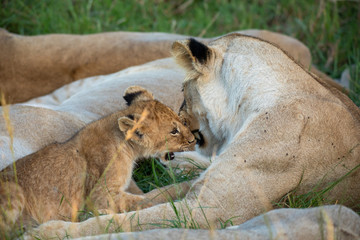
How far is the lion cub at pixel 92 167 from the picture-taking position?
3332 millimetres

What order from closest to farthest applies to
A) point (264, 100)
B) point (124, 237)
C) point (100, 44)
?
point (124, 237) → point (264, 100) → point (100, 44)

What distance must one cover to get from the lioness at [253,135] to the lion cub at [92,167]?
23 centimetres

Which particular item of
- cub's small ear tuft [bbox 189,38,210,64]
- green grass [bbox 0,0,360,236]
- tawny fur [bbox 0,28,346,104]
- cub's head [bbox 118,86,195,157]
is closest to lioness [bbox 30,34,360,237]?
cub's small ear tuft [bbox 189,38,210,64]

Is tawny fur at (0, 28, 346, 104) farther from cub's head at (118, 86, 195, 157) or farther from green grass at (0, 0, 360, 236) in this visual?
cub's head at (118, 86, 195, 157)

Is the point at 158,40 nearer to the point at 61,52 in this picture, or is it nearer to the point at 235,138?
the point at 61,52

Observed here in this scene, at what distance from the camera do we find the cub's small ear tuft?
375 centimetres

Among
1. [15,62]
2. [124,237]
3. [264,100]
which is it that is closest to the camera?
[124,237]

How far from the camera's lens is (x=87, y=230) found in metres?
3.08

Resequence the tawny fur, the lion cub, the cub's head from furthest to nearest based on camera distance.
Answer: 1. the tawny fur
2. the cub's head
3. the lion cub

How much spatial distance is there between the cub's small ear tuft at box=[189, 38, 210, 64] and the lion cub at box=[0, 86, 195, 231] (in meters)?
0.39

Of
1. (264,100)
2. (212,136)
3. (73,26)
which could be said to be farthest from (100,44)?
(264,100)

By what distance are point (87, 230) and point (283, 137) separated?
1.16 metres

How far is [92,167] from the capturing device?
352 cm

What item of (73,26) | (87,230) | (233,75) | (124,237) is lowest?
(73,26)
